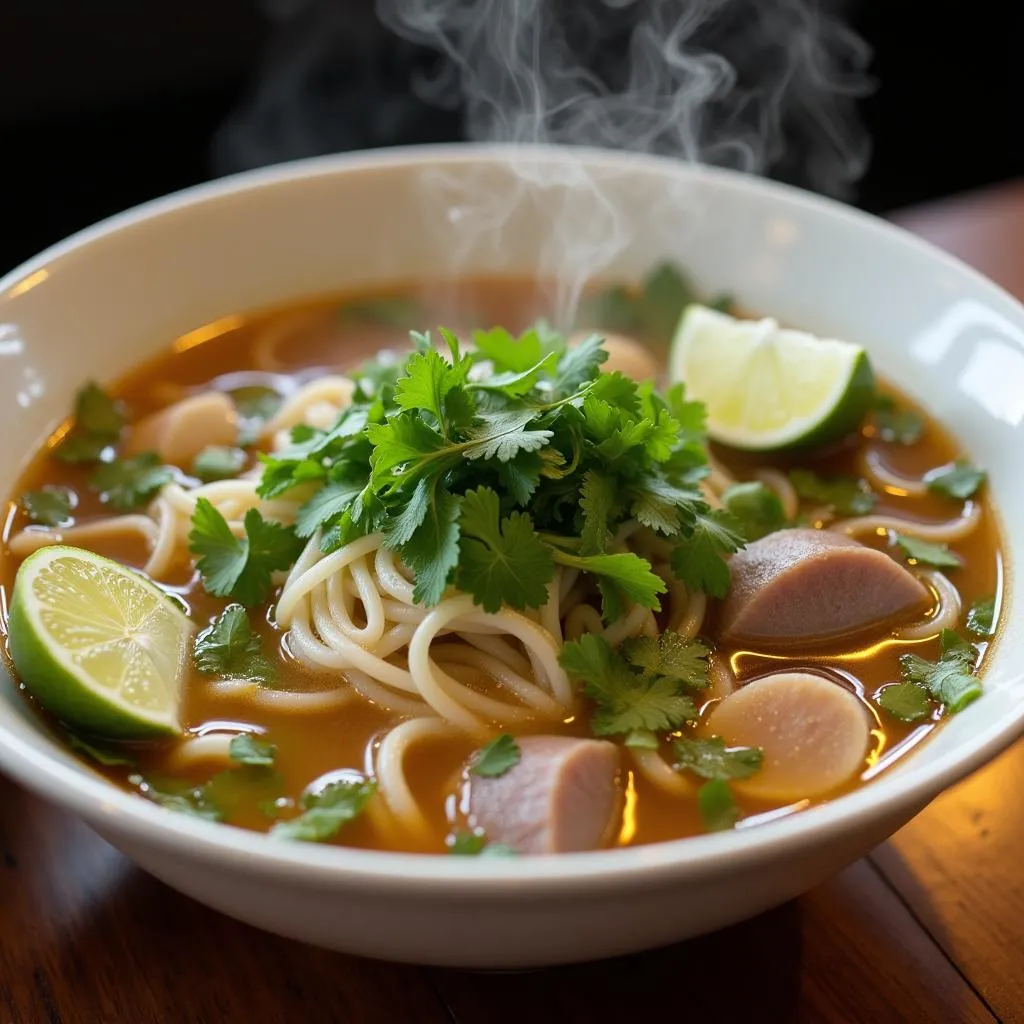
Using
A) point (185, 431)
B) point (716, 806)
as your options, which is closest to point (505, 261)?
point (185, 431)

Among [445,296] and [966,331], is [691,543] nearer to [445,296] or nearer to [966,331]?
[966,331]

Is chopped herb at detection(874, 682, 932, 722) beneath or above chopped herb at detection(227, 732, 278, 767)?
beneath

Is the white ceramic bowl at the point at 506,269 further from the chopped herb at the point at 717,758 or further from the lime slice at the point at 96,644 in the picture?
the chopped herb at the point at 717,758

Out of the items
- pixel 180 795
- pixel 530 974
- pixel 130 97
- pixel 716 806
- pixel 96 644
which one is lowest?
pixel 130 97

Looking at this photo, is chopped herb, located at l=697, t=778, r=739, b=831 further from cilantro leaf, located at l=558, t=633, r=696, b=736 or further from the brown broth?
cilantro leaf, located at l=558, t=633, r=696, b=736

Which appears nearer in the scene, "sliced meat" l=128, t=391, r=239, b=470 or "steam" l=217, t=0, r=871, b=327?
"sliced meat" l=128, t=391, r=239, b=470

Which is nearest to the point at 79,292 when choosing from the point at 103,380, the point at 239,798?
the point at 103,380

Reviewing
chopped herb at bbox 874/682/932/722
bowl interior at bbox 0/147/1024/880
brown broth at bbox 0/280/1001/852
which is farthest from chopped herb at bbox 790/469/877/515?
chopped herb at bbox 874/682/932/722

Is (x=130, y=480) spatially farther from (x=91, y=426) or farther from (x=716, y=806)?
(x=716, y=806)
